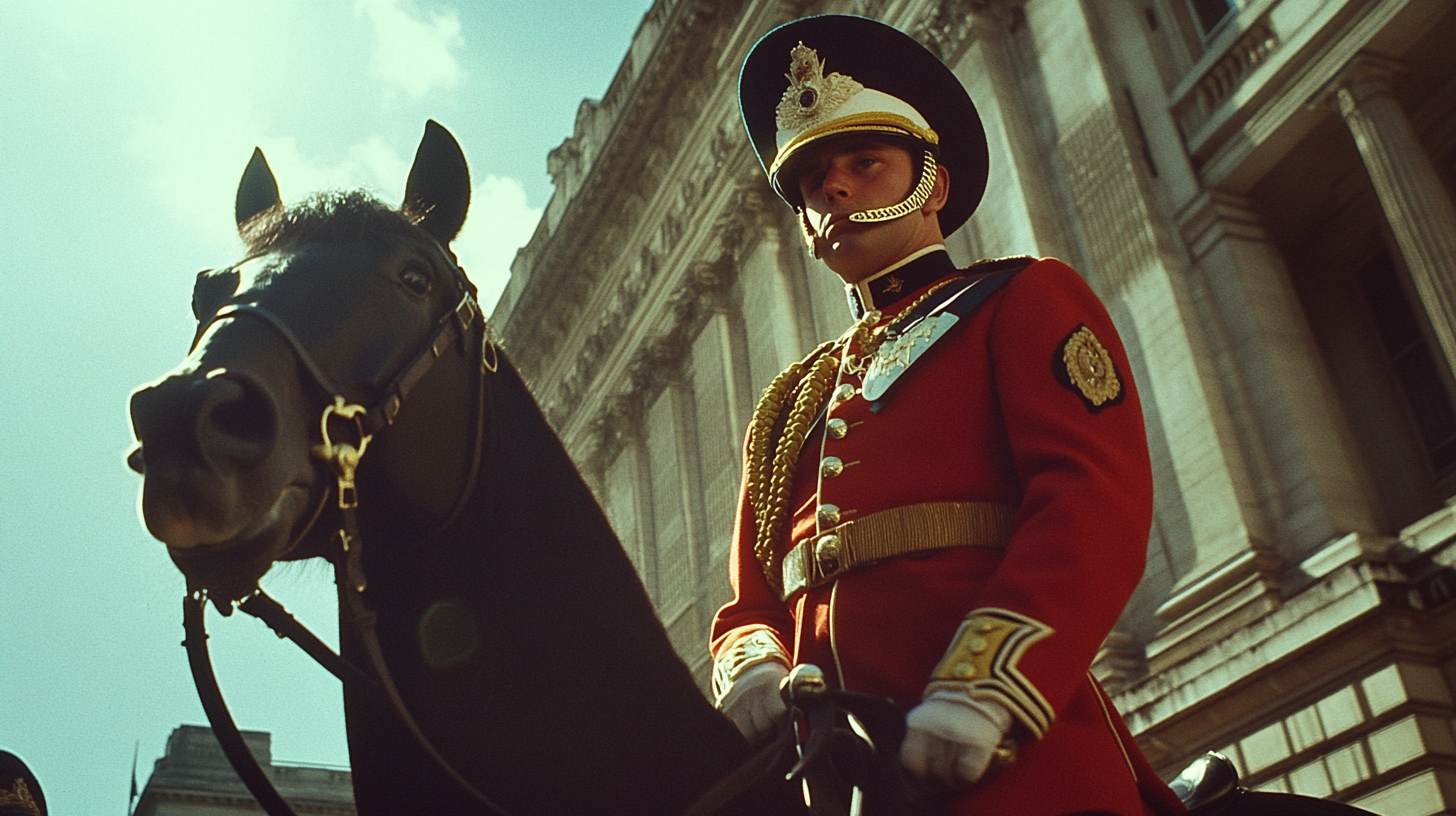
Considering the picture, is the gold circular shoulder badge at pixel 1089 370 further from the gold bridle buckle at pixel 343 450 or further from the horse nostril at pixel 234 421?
the horse nostril at pixel 234 421

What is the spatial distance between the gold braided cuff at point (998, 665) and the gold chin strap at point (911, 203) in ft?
3.31

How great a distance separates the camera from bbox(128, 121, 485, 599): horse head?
159 cm

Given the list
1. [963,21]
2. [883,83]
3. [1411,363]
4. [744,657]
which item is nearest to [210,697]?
[744,657]

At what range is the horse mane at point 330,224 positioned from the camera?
6.86ft

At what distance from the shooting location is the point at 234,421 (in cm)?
165

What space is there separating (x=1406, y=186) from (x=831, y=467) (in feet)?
31.4

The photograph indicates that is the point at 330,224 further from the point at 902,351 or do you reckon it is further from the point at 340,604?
the point at 902,351

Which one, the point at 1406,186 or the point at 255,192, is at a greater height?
the point at 1406,186

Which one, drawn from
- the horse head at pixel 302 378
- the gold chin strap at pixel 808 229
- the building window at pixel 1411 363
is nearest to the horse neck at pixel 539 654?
the horse head at pixel 302 378

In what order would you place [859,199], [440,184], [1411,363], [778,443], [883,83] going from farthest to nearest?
[1411,363] < [883,83] < [778,443] < [859,199] < [440,184]

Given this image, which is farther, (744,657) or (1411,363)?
(1411,363)

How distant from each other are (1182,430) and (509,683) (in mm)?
10044

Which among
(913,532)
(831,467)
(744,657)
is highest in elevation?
(831,467)

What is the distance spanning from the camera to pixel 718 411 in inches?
830
